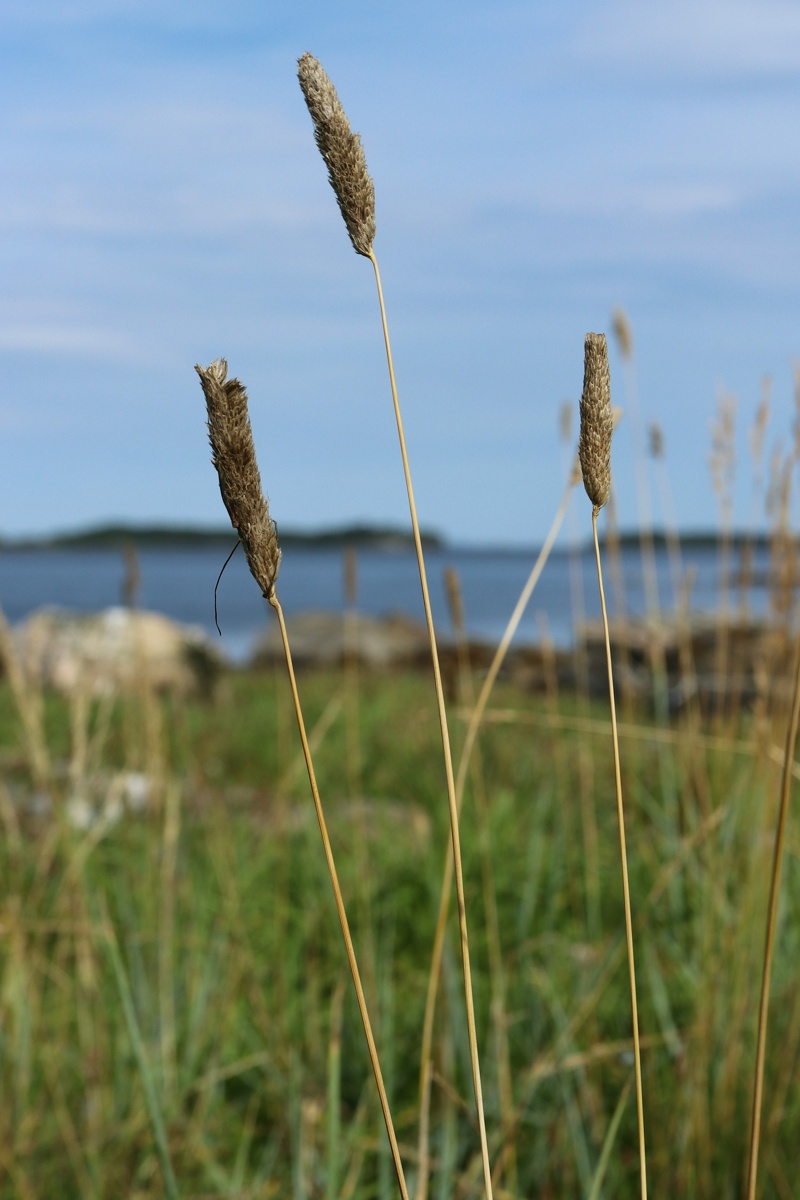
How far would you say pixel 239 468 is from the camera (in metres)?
0.62

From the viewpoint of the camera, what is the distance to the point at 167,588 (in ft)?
183

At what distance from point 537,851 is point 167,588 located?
5401 centimetres

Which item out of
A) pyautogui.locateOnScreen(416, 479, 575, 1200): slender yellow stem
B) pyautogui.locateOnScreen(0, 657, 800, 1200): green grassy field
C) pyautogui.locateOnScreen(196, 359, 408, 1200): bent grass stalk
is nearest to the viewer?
pyautogui.locateOnScreen(196, 359, 408, 1200): bent grass stalk

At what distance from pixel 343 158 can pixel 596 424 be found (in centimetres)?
21

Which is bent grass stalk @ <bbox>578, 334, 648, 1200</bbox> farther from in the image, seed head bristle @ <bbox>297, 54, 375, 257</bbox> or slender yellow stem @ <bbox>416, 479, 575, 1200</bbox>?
slender yellow stem @ <bbox>416, 479, 575, 1200</bbox>

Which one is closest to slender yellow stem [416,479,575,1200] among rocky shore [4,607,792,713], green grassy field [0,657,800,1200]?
green grassy field [0,657,800,1200]

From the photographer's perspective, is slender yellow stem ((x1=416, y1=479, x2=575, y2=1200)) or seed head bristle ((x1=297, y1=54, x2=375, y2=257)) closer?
seed head bristle ((x1=297, y1=54, x2=375, y2=257))

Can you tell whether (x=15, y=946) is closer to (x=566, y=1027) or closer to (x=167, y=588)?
(x=566, y=1027)

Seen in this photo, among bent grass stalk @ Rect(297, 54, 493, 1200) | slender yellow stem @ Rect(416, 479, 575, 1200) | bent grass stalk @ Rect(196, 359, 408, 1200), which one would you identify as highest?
bent grass stalk @ Rect(297, 54, 493, 1200)

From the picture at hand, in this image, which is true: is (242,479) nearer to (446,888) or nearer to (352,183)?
(352,183)

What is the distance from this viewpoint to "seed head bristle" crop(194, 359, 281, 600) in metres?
0.62

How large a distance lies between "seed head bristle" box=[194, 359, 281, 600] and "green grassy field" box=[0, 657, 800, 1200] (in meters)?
0.88

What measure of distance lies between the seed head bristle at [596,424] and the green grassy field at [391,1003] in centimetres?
78

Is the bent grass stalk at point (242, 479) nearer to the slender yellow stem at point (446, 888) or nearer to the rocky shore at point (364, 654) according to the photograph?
the slender yellow stem at point (446, 888)
